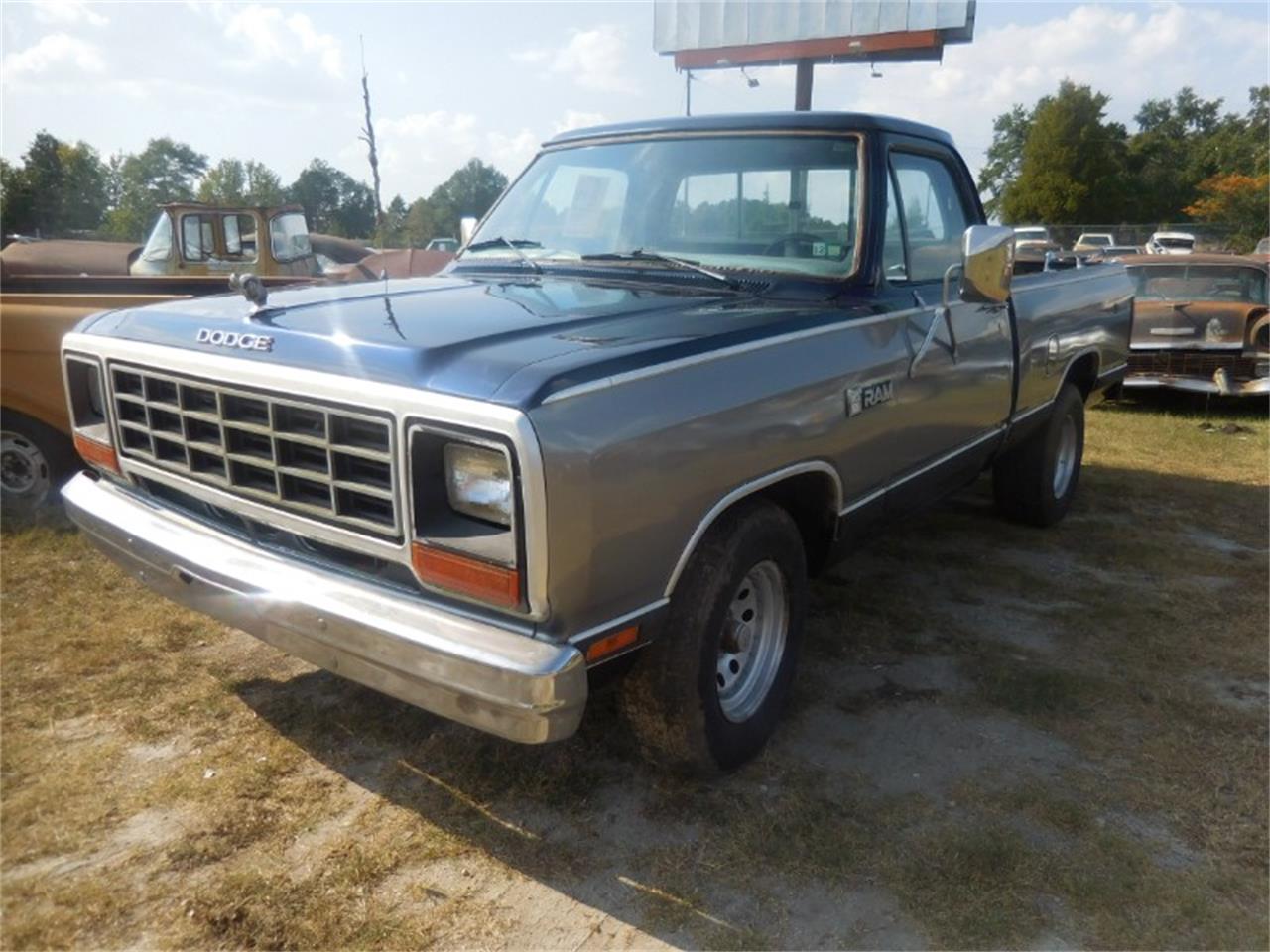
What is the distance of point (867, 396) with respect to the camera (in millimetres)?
3176

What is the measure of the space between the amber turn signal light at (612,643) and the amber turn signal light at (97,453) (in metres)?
1.87

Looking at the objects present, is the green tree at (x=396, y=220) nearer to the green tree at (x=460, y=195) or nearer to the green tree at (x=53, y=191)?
the green tree at (x=460, y=195)

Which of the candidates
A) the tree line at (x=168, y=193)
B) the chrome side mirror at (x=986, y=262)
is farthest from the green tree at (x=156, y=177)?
the chrome side mirror at (x=986, y=262)

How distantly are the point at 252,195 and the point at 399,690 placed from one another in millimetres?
61775

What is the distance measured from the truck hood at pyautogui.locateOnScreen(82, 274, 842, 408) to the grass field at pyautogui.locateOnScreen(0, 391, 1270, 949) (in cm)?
129

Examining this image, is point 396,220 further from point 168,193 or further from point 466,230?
point 466,230

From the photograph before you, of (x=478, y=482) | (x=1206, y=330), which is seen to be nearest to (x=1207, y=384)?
(x=1206, y=330)

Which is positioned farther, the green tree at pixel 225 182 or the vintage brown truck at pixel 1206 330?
the green tree at pixel 225 182

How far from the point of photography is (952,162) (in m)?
4.29

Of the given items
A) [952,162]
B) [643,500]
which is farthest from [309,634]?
[952,162]

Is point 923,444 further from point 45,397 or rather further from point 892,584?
point 45,397

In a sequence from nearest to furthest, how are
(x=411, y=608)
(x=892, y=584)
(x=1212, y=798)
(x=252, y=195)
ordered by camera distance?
(x=411, y=608), (x=1212, y=798), (x=892, y=584), (x=252, y=195)

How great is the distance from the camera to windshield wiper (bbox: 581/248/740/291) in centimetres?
335

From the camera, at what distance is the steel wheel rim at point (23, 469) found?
512cm
